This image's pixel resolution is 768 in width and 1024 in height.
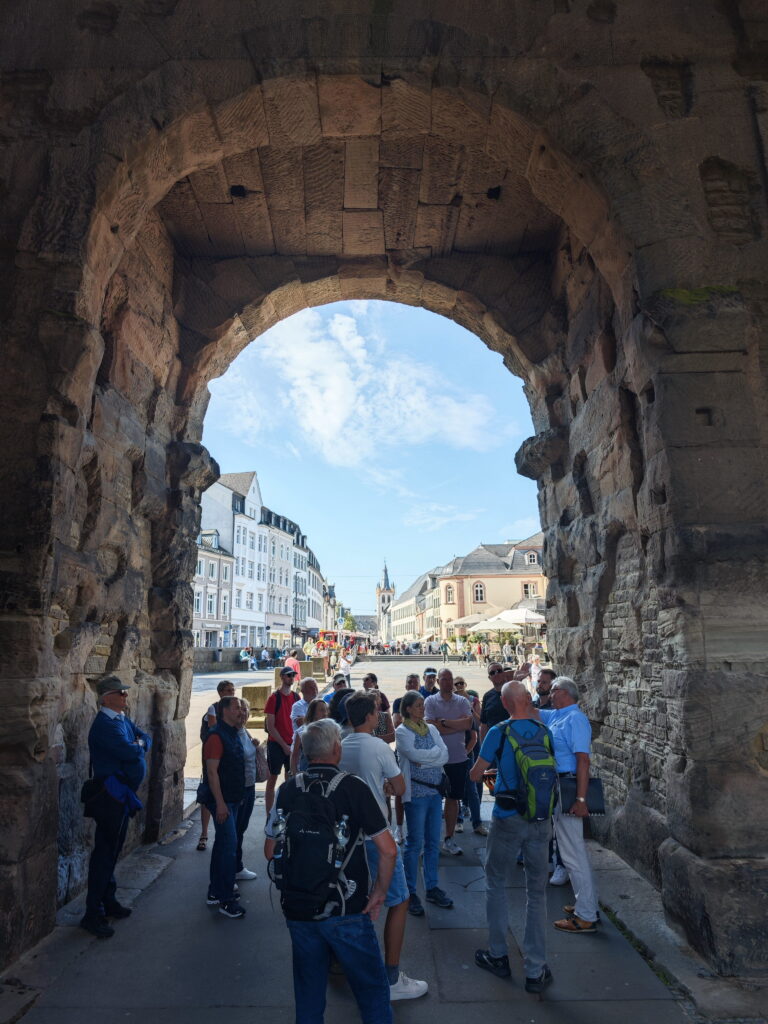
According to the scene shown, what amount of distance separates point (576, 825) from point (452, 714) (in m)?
1.69

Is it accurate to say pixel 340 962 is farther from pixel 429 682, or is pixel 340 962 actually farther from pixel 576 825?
pixel 429 682

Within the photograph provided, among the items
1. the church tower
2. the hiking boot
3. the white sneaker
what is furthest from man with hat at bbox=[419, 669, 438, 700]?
the church tower

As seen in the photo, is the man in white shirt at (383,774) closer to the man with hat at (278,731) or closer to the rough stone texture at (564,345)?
the rough stone texture at (564,345)

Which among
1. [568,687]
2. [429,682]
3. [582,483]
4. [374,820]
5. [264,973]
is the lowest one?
[264,973]

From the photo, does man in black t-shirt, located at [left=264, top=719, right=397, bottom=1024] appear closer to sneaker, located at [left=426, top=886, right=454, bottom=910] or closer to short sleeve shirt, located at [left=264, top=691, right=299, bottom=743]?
sneaker, located at [left=426, top=886, right=454, bottom=910]

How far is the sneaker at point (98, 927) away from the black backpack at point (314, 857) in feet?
7.68

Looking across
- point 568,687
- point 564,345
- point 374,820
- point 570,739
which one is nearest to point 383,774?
point 374,820

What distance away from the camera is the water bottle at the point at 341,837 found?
233cm

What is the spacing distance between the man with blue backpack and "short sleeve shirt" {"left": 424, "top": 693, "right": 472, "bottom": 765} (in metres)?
1.96

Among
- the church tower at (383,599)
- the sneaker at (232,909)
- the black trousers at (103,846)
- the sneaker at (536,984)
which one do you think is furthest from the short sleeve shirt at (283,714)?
the church tower at (383,599)

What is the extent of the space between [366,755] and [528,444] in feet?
16.1

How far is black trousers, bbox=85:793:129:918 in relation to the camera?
405 centimetres

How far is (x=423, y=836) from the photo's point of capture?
4.24 m

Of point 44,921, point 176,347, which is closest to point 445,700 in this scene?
point 44,921
